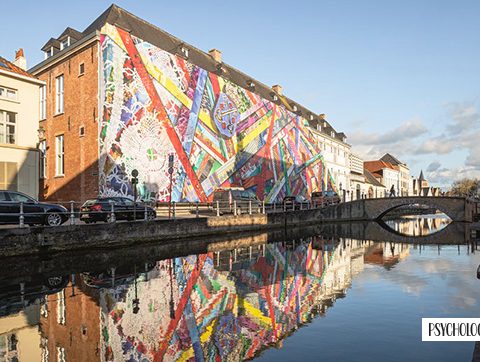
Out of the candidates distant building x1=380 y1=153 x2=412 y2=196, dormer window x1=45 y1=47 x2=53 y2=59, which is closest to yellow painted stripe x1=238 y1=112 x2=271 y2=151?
dormer window x1=45 y1=47 x2=53 y2=59

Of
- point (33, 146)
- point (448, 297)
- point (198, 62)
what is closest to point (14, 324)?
point (448, 297)

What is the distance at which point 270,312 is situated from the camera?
8172 millimetres

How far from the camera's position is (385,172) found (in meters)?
96.3

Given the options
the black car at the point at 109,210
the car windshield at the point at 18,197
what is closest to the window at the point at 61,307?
the car windshield at the point at 18,197

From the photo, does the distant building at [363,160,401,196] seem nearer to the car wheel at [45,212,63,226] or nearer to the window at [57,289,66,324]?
the car wheel at [45,212,63,226]

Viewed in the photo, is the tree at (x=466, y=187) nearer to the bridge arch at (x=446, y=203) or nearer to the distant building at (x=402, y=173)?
the distant building at (x=402, y=173)

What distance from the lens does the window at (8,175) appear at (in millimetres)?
22016

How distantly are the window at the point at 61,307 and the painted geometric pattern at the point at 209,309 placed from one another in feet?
2.43

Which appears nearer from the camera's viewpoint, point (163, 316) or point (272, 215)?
point (163, 316)

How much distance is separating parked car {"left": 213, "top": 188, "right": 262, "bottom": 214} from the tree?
88.9 metres

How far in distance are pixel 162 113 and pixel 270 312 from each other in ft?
74.0

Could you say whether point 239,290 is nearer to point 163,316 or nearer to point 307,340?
point 163,316

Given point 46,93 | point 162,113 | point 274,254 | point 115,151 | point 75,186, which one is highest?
point 46,93

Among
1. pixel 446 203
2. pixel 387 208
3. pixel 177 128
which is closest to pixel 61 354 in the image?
pixel 177 128
